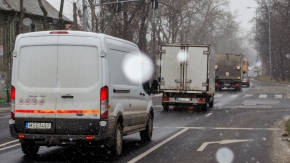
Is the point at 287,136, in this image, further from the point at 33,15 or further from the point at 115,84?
the point at 33,15

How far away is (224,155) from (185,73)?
13.7 metres

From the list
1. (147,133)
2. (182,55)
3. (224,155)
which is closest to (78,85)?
(224,155)

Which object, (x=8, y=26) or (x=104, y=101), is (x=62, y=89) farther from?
(x=8, y=26)

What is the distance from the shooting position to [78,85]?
10055 millimetres

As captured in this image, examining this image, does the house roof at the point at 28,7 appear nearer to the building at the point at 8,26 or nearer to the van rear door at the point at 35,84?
the building at the point at 8,26

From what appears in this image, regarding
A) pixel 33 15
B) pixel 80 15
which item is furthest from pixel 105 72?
pixel 33 15

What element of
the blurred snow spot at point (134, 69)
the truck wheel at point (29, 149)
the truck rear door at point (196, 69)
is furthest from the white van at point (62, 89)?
the truck rear door at point (196, 69)

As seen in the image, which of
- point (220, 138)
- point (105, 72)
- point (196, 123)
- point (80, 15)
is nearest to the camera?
point (105, 72)

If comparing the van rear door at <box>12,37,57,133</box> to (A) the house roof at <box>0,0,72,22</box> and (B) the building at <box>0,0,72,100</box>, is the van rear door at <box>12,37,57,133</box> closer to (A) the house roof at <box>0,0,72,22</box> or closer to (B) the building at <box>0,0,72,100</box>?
Result: (B) the building at <box>0,0,72,100</box>

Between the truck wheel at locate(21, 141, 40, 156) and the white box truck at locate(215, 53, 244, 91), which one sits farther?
the white box truck at locate(215, 53, 244, 91)

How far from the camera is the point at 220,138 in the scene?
47.7ft

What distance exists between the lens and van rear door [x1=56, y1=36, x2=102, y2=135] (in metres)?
9.94

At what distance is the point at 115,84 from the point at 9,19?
119ft

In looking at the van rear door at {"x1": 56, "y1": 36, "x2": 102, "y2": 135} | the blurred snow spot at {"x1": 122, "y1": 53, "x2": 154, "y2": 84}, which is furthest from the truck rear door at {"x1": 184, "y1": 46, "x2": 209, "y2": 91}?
the van rear door at {"x1": 56, "y1": 36, "x2": 102, "y2": 135}
